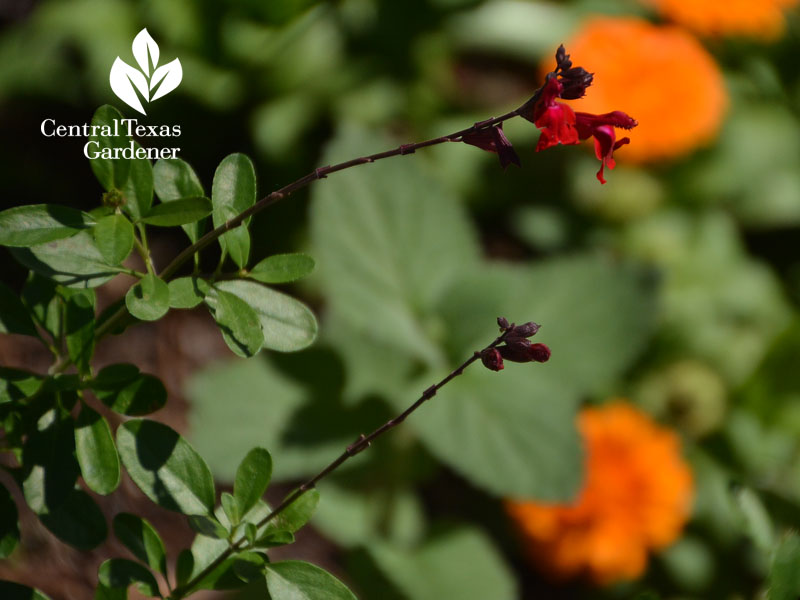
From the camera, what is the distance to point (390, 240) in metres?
1.12

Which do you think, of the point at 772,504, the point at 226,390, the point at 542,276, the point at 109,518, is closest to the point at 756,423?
the point at 542,276

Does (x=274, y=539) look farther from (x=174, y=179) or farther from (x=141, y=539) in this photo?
(x=174, y=179)

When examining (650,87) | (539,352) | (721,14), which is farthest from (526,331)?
(721,14)

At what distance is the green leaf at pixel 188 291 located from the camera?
0.48m

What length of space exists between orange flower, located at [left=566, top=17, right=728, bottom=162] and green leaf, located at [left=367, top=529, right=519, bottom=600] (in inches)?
35.8

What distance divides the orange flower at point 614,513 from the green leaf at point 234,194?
91 cm

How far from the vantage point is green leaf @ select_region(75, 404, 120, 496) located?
481 mm

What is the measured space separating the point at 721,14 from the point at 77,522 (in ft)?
5.89

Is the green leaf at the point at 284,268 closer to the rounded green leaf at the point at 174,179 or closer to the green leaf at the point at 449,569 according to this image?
the rounded green leaf at the point at 174,179

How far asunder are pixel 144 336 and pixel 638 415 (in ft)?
2.99

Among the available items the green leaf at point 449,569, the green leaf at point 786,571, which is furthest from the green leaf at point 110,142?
the green leaf at point 449,569

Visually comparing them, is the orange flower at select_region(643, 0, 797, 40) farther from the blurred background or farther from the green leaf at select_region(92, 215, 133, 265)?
the green leaf at select_region(92, 215, 133, 265)

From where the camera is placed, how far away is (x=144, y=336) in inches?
55.7

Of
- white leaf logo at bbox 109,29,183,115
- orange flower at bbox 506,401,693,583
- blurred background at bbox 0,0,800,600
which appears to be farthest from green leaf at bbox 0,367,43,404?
orange flower at bbox 506,401,693,583
